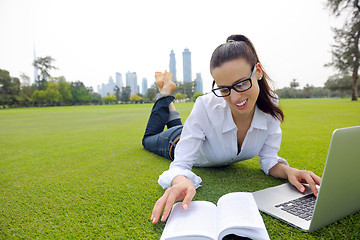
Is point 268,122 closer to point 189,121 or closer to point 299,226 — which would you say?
point 189,121

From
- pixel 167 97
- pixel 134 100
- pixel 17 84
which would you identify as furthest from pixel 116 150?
pixel 134 100

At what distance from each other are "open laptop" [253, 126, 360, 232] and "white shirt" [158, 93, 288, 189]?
1.60 feet

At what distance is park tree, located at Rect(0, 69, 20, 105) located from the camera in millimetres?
38169

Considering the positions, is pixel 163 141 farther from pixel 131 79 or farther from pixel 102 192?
pixel 131 79

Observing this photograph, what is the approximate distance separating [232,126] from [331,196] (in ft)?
2.77

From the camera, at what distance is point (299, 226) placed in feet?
3.41

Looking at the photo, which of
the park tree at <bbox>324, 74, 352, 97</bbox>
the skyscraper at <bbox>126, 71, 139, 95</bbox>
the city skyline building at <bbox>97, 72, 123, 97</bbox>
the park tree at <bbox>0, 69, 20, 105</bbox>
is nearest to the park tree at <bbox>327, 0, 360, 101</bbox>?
the park tree at <bbox>324, 74, 352, 97</bbox>

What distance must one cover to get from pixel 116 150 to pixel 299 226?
2.63 metres

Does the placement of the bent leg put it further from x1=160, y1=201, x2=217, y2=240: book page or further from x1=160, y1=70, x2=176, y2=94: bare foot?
x1=160, y1=201, x2=217, y2=240: book page

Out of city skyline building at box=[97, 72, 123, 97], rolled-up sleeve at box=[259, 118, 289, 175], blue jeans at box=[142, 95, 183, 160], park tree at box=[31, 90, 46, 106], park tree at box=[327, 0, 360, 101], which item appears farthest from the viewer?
city skyline building at box=[97, 72, 123, 97]

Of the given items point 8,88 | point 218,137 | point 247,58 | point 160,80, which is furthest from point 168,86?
point 8,88

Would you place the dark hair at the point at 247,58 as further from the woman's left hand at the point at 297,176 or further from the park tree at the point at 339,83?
the park tree at the point at 339,83

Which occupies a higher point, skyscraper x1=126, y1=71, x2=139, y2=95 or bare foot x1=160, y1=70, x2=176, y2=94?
skyscraper x1=126, y1=71, x2=139, y2=95

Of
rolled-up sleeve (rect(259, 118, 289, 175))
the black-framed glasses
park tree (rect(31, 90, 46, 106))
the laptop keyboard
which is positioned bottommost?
the laptop keyboard
